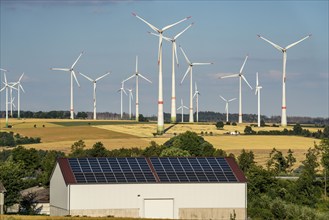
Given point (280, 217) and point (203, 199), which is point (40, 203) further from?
point (280, 217)

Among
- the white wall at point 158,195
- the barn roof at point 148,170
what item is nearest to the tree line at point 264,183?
the white wall at point 158,195

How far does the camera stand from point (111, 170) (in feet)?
313

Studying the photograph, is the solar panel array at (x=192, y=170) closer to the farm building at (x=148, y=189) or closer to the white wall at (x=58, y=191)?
the farm building at (x=148, y=189)

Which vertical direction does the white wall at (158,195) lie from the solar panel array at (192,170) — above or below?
below

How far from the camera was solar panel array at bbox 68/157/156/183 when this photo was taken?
93.6m

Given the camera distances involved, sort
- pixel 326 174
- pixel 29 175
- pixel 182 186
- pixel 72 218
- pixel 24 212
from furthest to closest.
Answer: pixel 29 175
pixel 326 174
pixel 24 212
pixel 182 186
pixel 72 218

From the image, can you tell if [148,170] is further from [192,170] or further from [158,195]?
[192,170]

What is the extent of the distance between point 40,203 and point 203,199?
27782 millimetres

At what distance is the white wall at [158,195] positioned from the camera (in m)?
91.9

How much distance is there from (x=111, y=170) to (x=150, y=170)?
157 inches

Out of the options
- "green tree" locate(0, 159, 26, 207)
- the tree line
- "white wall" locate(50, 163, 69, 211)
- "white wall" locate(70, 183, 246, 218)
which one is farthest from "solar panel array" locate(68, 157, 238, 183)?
"green tree" locate(0, 159, 26, 207)

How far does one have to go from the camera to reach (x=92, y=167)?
313 ft

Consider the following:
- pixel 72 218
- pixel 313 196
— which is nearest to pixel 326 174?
pixel 313 196

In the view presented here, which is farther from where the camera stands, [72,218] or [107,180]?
[107,180]
